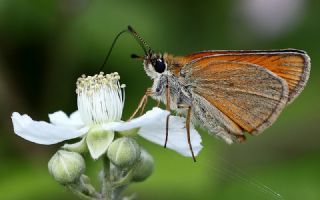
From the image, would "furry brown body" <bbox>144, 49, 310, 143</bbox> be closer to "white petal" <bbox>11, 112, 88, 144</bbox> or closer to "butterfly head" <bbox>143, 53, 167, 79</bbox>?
"butterfly head" <bbox>143, 53, 167, 79</bbox>

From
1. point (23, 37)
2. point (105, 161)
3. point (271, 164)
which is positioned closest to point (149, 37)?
point (23, 37)

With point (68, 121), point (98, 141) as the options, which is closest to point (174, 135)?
point (98, 141)

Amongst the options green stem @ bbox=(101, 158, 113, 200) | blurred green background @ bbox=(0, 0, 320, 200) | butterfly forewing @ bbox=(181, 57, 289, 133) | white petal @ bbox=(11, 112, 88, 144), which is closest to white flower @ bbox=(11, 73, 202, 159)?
white petal @ bbox=(11, 112, 88, 144)

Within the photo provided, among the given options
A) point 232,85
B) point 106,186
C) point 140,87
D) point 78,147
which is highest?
point 232,85

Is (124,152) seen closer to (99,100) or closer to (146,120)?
(146,120)

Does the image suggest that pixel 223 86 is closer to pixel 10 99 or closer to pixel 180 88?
pixel 180 88

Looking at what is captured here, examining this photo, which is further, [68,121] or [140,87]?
[140,87]

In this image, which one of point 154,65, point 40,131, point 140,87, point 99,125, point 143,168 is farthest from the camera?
point 140,87
